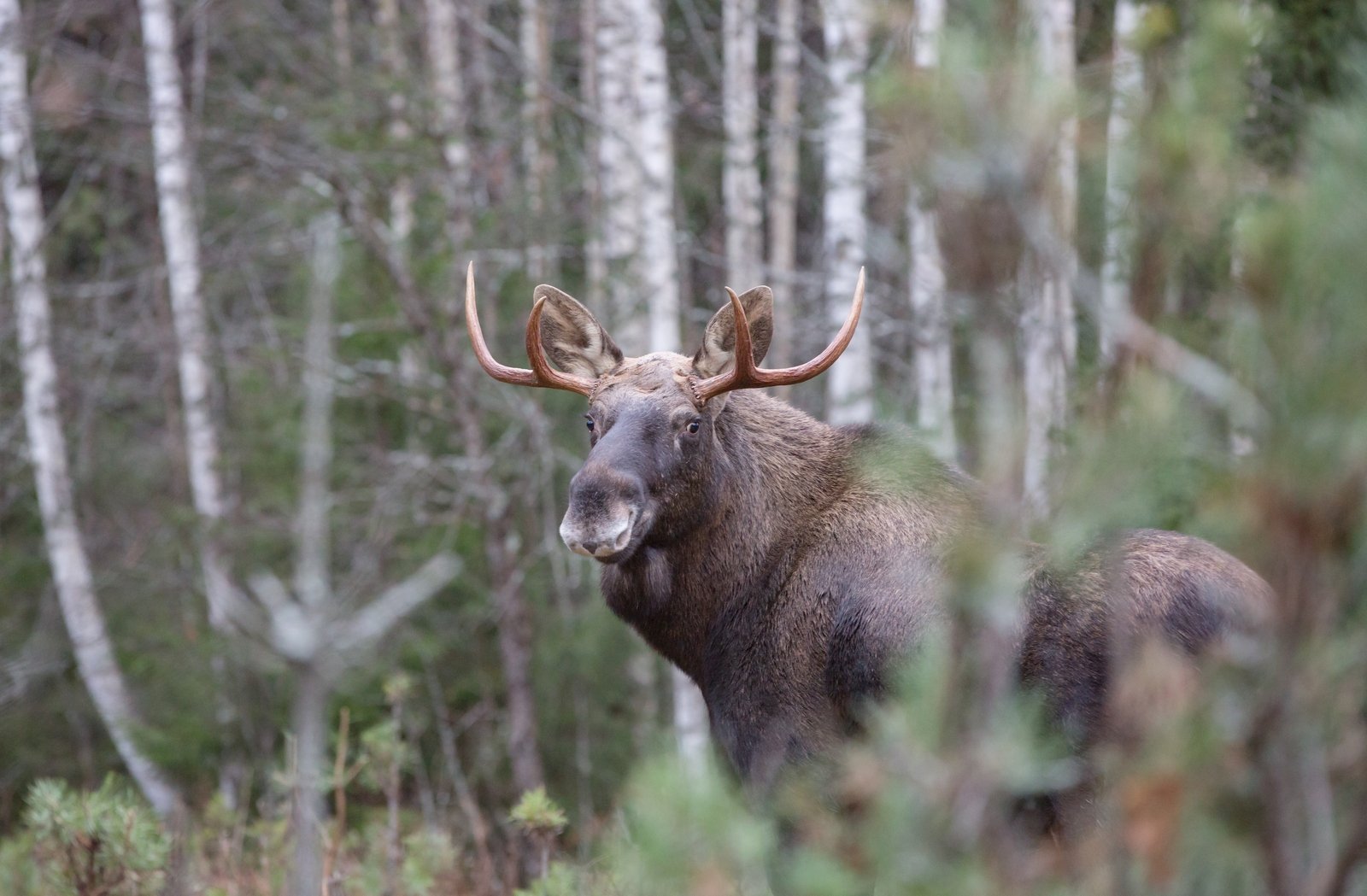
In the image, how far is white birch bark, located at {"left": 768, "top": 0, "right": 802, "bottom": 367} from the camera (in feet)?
38.0

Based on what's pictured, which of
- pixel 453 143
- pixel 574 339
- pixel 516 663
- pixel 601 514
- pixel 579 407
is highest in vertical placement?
pixel 453 143

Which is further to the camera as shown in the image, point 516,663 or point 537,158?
point 537,158

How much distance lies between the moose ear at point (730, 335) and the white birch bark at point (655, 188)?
12.5ft

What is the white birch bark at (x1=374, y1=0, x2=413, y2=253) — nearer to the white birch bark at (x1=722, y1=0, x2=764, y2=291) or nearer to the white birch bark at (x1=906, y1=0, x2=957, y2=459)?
the white birch bark at (x1=722, y1=0, x2=764, y2=291)

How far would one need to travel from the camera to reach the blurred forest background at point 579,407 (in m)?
1.91

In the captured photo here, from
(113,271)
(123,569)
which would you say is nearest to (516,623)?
(123,569)

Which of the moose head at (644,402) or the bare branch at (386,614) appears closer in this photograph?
the bare branch at (386,614)

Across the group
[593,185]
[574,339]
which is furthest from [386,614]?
[593,185]

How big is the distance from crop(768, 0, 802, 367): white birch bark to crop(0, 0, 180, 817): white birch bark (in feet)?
21.4

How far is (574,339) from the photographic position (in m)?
5.90

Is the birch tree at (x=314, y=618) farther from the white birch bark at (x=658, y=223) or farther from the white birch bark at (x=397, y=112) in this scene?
the white birch bark at (x=397, y=112)

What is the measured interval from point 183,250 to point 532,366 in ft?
27.4

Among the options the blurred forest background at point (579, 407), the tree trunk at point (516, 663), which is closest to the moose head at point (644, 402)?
the blurred forest background at point (579, 407)

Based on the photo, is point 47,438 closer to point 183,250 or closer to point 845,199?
point 183,250
